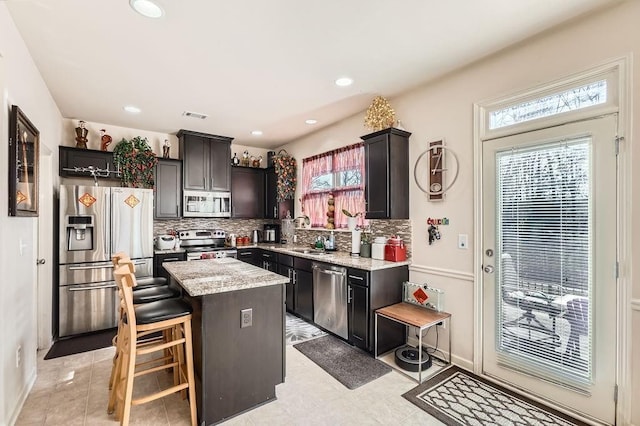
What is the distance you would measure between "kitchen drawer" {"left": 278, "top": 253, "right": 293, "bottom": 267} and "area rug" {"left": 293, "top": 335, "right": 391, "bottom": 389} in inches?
46.7

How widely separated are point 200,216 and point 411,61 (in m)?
3.82

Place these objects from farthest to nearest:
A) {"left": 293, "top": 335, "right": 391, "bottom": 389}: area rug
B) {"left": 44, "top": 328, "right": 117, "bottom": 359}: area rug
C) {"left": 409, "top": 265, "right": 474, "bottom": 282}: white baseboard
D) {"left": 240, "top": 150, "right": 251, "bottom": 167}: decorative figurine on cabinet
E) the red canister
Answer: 1. {"left": 240, "top": 150, "right": 251, "bottom": 167}: decorative figurine on cabinet
2. the red canister
3. {"left": 44, "top": 328, "right": 117, "bottom": 359}: area rug
4. {"left": 409, "top": 265, "right": 474, "bottom": 282}: white baseboard
5. {"left": 293, "top": 335, "right": 391, "bottom": 389}: area rug

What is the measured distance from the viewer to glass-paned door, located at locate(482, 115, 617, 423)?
204 cm

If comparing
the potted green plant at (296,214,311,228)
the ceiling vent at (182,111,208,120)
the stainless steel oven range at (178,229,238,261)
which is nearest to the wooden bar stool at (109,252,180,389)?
the stainless steel oven range at (178,229,238,261)

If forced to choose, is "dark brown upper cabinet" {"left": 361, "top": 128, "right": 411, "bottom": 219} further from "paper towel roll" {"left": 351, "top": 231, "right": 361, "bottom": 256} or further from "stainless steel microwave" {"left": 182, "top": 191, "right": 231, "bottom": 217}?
"stainless steel microwave" {"left": 182, "top": 191, "right": 231, "bottom": 217}

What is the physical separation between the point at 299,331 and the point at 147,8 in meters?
3.43

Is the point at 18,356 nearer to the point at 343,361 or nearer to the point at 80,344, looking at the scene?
the point at 80,344

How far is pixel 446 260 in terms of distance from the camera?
118 inches

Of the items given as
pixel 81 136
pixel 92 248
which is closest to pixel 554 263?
pixel 92 248

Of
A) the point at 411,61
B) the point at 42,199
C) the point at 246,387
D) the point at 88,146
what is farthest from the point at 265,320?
the point at 88,146

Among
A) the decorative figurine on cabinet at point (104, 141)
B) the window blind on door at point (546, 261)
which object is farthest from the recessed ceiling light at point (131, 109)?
the window blind on door at point (546, 261)

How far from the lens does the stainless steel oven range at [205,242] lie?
476cm

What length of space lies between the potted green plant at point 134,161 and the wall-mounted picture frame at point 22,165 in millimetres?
1814

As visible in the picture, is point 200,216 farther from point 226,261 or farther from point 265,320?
point 265,320
